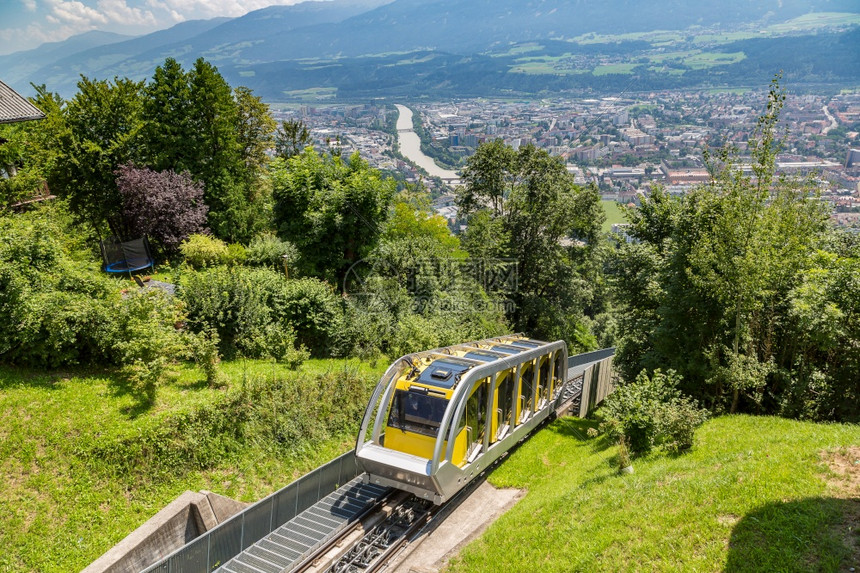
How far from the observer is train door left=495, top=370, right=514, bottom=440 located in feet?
43.0

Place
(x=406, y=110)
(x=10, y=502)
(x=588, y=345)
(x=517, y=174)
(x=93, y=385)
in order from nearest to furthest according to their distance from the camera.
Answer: (x=10, y=502) < (x=93, y=385) < (x=517, y=174) < (x=588, y=345) < (x=406, y=110)

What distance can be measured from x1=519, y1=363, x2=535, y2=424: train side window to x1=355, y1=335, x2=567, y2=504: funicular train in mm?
694

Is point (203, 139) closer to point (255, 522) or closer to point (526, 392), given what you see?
point (526, 392)

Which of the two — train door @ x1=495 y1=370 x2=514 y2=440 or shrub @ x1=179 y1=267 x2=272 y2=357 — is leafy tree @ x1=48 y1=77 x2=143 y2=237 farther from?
train door @ x1=495 y1=370 x2=514 y2=440

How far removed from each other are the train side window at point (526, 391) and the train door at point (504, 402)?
874mm

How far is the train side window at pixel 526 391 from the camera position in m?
14.7

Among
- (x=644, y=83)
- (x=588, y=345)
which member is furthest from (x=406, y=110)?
(x=588, y=345)

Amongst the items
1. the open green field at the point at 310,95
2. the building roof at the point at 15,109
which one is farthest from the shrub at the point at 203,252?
the open green field at the point at 310,95

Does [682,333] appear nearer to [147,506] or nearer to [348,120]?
[147,506]

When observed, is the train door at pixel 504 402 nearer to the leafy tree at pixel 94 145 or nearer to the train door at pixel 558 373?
the train door at pixel 558 373

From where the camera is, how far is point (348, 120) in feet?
424

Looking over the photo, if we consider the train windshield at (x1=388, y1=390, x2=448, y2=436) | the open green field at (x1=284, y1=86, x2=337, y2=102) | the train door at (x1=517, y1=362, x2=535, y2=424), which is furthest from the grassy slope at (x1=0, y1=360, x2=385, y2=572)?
the open green field at (x1=284, y1=86, x2=337, y2=102)

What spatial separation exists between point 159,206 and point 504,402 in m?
20.1

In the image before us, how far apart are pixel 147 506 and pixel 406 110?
156 metres
